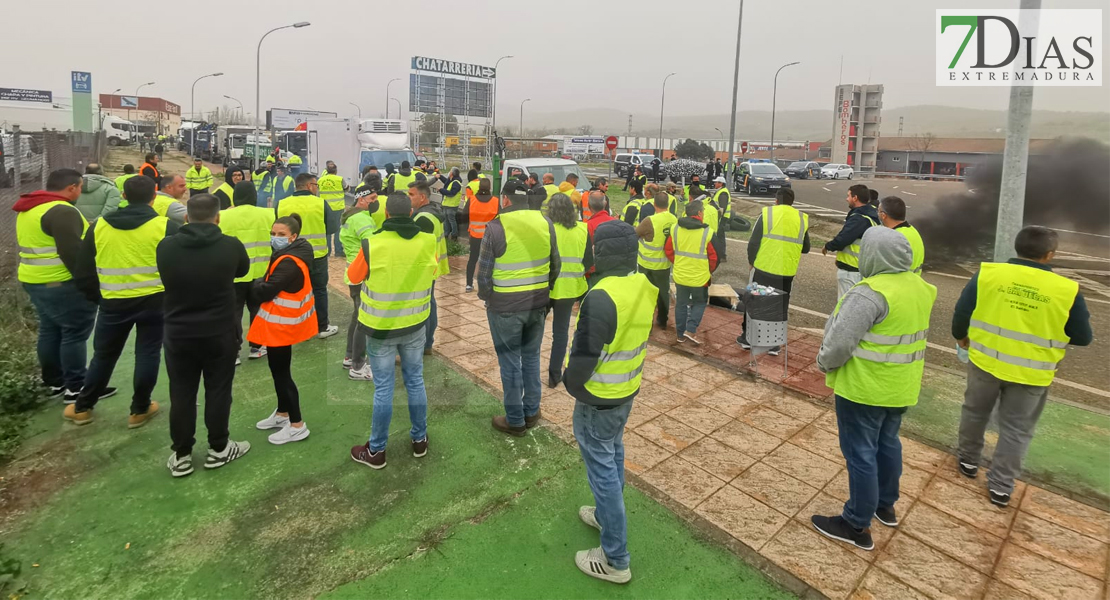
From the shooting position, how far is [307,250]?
419 centimetres

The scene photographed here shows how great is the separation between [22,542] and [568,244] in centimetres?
386

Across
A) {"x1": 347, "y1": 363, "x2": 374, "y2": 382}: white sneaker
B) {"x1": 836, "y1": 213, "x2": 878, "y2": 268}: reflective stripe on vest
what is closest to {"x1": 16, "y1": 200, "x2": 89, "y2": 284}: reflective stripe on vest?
{"x1": 347, "y1": 363, "x2": 374, "y2": 382}: white sneaker

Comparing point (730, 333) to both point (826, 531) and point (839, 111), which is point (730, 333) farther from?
point (839, 111)

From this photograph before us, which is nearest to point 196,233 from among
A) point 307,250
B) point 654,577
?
point 307,250

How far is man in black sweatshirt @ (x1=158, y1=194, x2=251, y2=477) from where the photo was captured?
3.59 m

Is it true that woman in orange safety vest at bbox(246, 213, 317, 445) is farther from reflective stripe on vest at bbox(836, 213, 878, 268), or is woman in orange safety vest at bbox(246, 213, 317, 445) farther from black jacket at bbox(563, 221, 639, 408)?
reflective stripe on vest at bbox(836, 213, 878, 268)

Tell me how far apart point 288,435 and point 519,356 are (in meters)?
1.82

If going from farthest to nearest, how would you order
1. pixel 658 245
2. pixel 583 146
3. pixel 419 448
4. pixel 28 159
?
1. pixel 583 146
2. pixel 28 159
3. pixel 658 245
4. pixel 419 448

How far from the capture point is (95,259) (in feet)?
14.1

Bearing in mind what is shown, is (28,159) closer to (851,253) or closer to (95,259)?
(95,259)

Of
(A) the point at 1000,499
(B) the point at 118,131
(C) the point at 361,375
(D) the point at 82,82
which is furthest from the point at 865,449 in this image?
(B) the point at 118,131

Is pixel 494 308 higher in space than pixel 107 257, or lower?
lower

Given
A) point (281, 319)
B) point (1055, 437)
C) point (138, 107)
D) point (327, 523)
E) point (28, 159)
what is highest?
point (138, 107)

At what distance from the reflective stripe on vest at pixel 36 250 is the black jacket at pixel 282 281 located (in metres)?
2.05
